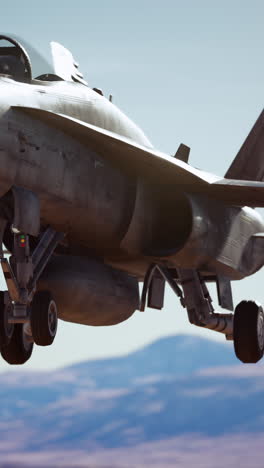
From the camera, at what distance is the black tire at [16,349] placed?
54.1ft

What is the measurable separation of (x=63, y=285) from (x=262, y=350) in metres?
3.80

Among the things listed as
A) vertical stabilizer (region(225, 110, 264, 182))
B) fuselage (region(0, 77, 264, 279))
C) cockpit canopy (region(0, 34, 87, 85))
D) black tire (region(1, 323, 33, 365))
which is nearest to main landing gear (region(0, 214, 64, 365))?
fuselage (region(0, 77, 264, 279))

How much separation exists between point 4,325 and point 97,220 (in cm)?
208

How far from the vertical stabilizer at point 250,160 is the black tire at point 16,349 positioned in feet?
17.9

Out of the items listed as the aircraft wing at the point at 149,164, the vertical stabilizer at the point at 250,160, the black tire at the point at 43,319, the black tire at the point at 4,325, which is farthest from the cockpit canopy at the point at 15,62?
the vertical stabilizer at the point at 250,160

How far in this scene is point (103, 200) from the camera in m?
15.5

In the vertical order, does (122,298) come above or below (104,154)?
below

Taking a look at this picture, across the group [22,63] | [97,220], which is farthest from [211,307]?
[22,63]

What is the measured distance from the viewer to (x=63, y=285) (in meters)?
16.4

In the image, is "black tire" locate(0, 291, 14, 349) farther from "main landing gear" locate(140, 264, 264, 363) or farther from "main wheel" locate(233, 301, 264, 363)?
"main wheel" locate(233, 301, 264, 363)

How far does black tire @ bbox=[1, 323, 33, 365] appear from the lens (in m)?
16.5

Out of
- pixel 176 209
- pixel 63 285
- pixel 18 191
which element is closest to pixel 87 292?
pixel 63 285

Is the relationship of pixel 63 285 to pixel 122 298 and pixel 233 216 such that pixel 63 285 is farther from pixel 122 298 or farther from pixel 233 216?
pixel 233 216

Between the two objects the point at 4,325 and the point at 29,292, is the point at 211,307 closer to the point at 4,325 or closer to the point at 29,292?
the point at 4,325
